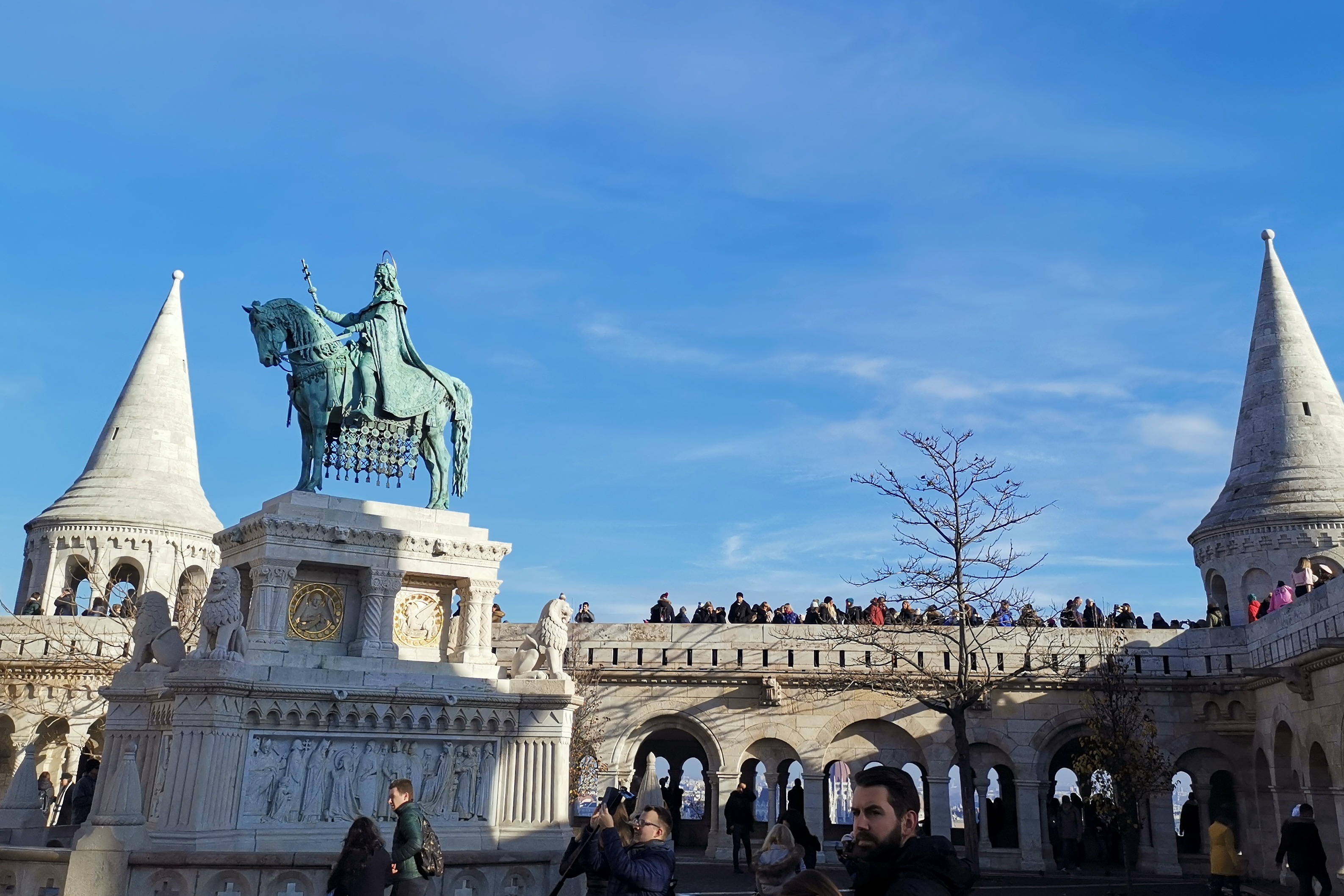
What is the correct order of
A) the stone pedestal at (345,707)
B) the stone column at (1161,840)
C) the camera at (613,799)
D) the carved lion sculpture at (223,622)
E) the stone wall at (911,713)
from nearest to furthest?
the camera at (613,799) < the stone pedestal at (345,707) < the carved lion sculpture at (223,622) < the stone column at (1161,840) < the stone wall at (911,713)

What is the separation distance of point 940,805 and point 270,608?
55.4 ft

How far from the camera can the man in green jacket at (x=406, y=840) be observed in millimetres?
7195

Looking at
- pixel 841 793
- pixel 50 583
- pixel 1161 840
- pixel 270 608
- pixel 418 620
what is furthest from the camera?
pixel 841 793

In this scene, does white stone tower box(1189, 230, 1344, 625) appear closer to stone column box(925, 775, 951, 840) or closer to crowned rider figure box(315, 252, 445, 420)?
stone column box(925, 775, 951, 840)

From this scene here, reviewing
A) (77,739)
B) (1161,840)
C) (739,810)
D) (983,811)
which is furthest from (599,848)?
(77,739)

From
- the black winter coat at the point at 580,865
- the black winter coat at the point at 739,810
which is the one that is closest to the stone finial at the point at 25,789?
the black winter coat at the point at 580,865

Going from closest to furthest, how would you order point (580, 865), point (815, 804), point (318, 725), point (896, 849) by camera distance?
point (896, 849) < point (580, 865) < point (318, 725) < point (815, 804)

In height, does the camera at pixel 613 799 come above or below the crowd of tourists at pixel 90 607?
below

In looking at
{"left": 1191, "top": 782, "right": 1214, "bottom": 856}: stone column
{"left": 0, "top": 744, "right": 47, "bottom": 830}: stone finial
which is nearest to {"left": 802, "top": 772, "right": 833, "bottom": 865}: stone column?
{"left": 1191, "top": 782, "right": 1214, "bottom": 856}: stone column

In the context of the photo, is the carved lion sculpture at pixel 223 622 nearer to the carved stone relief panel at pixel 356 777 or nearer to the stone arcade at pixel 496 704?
the stone arcade at pixel 496 704

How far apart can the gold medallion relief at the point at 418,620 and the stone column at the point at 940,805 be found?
1472 centimetres

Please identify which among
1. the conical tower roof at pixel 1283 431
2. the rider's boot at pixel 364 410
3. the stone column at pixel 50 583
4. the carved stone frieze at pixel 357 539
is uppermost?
the conical tower roof at pixel 1283 431

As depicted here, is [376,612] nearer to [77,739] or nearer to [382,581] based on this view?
[382,581]

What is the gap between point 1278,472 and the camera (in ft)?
84.5
